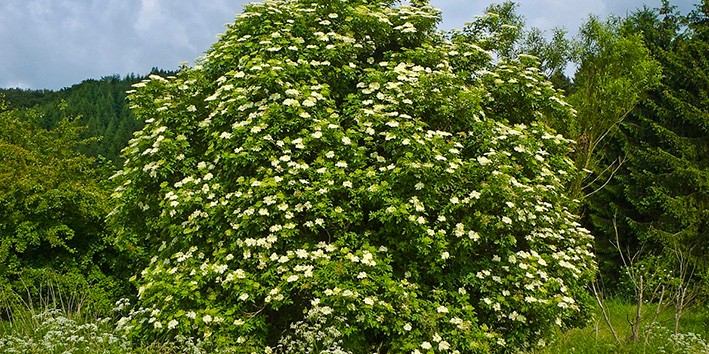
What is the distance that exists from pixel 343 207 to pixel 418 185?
3.19 ft

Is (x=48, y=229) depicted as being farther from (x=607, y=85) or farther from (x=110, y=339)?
(x=607, y=85)

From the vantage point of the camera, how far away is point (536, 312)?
7809mm

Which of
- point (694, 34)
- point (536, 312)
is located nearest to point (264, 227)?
point (536, 312)

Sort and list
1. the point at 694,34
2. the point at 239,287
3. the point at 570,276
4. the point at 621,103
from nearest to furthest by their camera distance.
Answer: the point at 239,287
the point at 570,276
the point at 621,103
the point at 694,34

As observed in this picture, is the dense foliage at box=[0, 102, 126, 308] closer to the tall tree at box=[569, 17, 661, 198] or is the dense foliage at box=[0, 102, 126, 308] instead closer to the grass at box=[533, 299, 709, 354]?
the grass at box=[533, 299, 709, 354]

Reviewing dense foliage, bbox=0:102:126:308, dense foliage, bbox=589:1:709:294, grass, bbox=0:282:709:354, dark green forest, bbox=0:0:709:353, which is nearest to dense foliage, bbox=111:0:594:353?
dark green forest, bbox=0:0:709:353

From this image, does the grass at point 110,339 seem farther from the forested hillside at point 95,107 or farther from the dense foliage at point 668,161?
the forested hillside at point 95,107

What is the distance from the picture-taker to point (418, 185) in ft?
→ 24.0

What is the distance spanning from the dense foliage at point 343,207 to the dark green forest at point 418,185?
0.16 feet

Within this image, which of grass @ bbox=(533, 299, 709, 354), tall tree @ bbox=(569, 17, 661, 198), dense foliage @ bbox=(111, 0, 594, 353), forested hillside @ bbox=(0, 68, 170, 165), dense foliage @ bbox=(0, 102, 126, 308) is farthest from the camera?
forested hillside @ bbox=(0, 68, 170, 165)

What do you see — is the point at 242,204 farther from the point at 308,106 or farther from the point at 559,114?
the point at 559,114

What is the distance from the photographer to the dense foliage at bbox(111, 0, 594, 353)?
7098 mm

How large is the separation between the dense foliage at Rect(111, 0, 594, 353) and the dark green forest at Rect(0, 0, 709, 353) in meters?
0.05

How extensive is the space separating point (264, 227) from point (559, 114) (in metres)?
5.59
